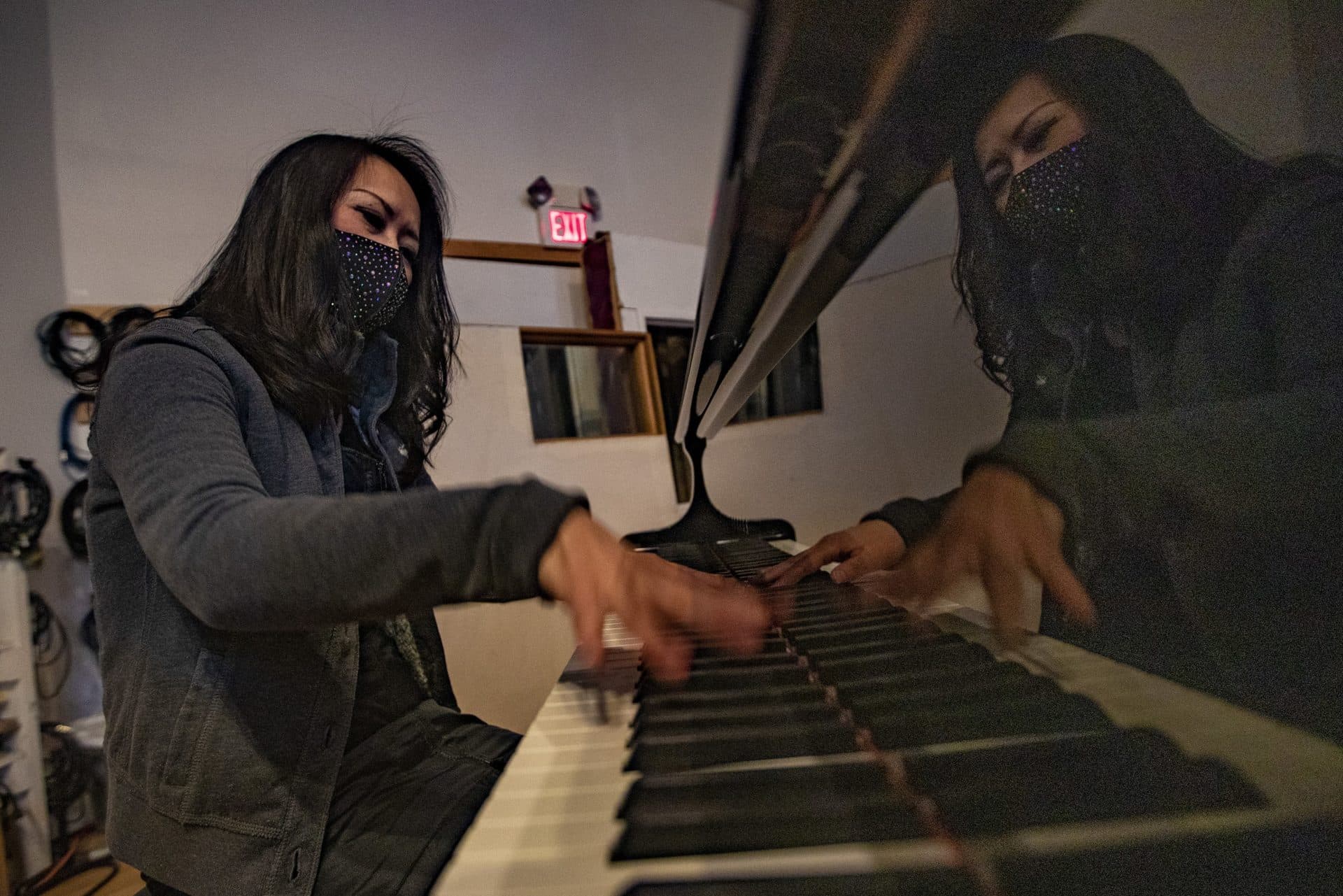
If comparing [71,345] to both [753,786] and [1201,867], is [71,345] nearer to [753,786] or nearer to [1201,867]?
[753,786]

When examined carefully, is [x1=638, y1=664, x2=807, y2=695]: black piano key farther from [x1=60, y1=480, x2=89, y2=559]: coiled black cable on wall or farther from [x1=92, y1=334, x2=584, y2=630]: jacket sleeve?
[x1=60, y1=480, x2=89, y2=559]: coiled black cable on wall

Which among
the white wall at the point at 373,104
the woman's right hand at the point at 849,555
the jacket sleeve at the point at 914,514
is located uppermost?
the white wall at the point at 373,104

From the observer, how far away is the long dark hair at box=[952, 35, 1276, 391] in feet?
0.58

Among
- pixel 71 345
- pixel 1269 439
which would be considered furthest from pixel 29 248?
pixel 1269 439

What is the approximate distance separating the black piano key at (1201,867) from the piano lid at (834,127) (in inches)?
10.4

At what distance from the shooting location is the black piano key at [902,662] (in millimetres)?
310

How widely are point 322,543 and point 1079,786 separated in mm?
352

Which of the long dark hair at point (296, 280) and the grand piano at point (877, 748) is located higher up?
the long dark hair at point (296, 280)

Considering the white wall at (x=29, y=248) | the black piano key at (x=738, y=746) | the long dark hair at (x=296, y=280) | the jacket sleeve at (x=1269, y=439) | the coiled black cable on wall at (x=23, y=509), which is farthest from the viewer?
the coiled black cable on wall at (x=23, y=509)

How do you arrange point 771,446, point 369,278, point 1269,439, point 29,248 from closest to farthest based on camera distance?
1. point 1269,439
2. point 771,446
3. point 369,278
4. point 29,248

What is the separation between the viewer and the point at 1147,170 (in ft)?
0.64

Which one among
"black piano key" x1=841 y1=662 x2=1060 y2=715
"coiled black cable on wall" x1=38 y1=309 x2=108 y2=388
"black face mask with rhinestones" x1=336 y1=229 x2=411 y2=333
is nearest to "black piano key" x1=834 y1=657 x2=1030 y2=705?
"black piano key" x1=841 y1=662 x2=1060 y2=715

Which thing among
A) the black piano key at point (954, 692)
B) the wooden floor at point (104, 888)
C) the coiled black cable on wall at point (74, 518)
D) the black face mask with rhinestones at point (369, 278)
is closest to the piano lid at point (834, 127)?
the black piano key at point (954, 692)

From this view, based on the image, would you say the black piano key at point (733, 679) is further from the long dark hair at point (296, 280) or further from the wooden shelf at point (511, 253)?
the wooden shelf at point (511, 253)
